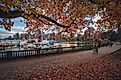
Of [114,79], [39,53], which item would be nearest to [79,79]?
[114,79]

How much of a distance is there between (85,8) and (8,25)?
595cm

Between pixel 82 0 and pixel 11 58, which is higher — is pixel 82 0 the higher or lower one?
the higher one

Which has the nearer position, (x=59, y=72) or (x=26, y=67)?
(x=59, y=72)

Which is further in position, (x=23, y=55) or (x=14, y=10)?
(x=23, y=55)

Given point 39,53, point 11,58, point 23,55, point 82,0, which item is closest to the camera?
point 82,0

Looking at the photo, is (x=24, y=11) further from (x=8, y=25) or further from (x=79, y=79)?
(x=79, y=79)

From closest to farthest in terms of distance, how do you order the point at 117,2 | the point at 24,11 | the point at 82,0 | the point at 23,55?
the point at 24,11 < the point at 82,0 < the point at 117,2 < the point at 23,55

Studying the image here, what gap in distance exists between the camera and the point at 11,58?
98.0 ft

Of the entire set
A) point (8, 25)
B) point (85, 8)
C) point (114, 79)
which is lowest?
point (114, 79)

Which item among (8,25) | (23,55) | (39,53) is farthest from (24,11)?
(39,53)

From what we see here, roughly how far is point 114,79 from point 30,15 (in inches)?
320

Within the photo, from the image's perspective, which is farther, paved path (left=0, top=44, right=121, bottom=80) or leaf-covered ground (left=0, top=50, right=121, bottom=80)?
paved path (left=0, top=44, right=121, bottom=80)

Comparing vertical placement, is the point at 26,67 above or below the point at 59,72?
above

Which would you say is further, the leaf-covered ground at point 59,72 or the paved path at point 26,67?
the paved path at point 26,67
